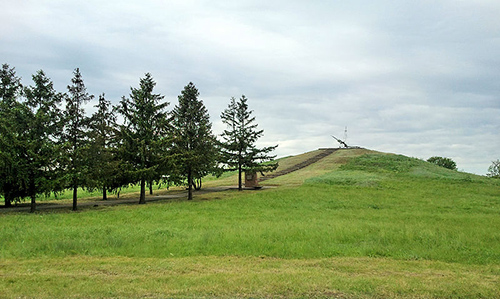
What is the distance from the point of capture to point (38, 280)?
795 cm

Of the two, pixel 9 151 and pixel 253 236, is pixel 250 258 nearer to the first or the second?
pixel 253 236

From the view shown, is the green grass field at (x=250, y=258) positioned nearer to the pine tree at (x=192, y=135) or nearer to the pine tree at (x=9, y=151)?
the pine tree at (x=9, y=151)

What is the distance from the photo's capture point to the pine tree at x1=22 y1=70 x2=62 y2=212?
2434cm

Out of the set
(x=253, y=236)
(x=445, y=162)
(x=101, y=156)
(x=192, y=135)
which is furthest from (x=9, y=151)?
(x=445, y=162)

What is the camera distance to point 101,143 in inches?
1089

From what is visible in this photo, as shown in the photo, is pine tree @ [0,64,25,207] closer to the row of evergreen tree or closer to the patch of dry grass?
the row of evergreen tree

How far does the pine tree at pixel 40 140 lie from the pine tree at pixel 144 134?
5503 millimetres

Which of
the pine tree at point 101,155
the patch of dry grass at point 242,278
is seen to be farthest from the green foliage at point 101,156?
the patch of dry grass at point 242,278

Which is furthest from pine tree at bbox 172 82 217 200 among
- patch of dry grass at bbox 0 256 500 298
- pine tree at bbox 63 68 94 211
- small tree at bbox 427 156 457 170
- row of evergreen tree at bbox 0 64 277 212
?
small tree at bbox 427 156 457 170

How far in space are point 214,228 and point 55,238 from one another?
21.9 feet

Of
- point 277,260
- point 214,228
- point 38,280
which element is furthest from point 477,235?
point 38,280

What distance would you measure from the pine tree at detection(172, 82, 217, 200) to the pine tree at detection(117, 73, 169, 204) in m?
2.07

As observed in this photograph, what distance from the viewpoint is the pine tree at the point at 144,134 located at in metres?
30.0

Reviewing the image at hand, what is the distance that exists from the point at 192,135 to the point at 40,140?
540 inches
